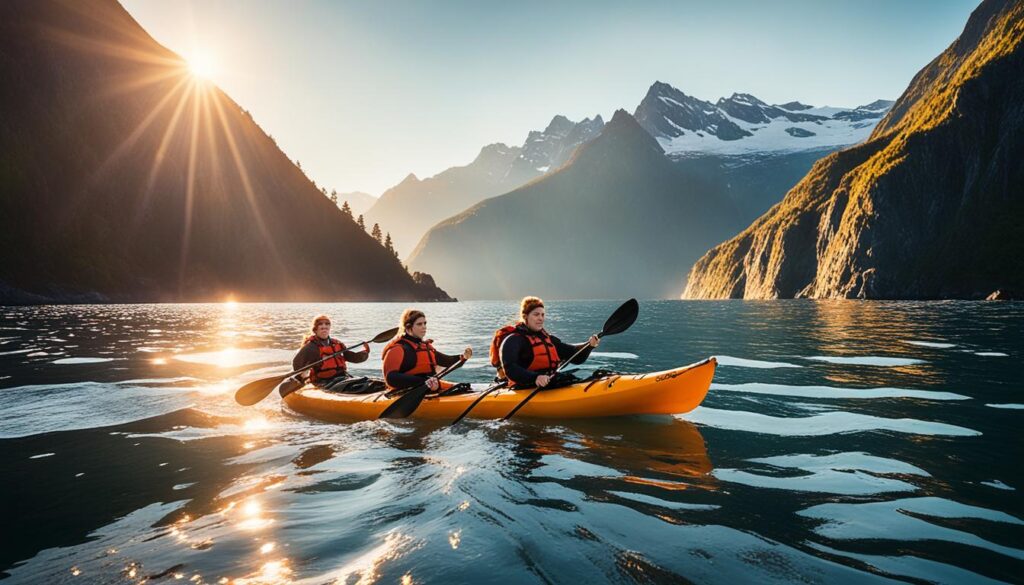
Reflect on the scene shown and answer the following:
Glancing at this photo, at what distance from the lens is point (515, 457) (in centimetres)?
746

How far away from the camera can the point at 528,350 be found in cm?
973

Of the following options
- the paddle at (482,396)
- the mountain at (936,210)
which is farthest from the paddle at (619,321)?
the mountain at (936,210)

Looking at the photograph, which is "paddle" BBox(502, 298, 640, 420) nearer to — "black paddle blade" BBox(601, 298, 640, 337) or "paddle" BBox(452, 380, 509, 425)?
"black paddle blade" BBox(601, 298, 640, 337)

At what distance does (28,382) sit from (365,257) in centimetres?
11146

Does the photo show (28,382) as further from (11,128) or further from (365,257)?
(365,257)

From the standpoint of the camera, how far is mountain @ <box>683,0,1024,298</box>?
71500mm

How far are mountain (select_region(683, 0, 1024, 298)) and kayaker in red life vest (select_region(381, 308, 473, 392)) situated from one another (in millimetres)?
77320

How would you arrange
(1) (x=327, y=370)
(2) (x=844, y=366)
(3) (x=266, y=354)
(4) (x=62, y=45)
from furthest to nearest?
(4) (x=62, y=45) < (3) (x=266, y=354) < (2) (x=844, y=366) < (1) (x=327, y=370)

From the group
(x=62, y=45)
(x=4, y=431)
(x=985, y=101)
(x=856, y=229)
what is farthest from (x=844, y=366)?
(x=62, y=45)

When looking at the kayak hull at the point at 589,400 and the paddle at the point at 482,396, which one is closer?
the kayak hull at the point at 589,400

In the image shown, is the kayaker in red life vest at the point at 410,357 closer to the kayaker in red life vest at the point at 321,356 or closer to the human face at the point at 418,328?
the human face at the point at 418,328

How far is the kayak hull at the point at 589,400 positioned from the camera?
856 cm

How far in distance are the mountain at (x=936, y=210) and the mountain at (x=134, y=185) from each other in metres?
84.5

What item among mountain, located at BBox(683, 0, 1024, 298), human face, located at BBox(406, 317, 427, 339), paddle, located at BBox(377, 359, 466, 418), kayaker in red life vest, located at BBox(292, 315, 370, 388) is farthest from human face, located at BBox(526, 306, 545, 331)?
mountain, located at BBox(683, 0, 1024, 298)
